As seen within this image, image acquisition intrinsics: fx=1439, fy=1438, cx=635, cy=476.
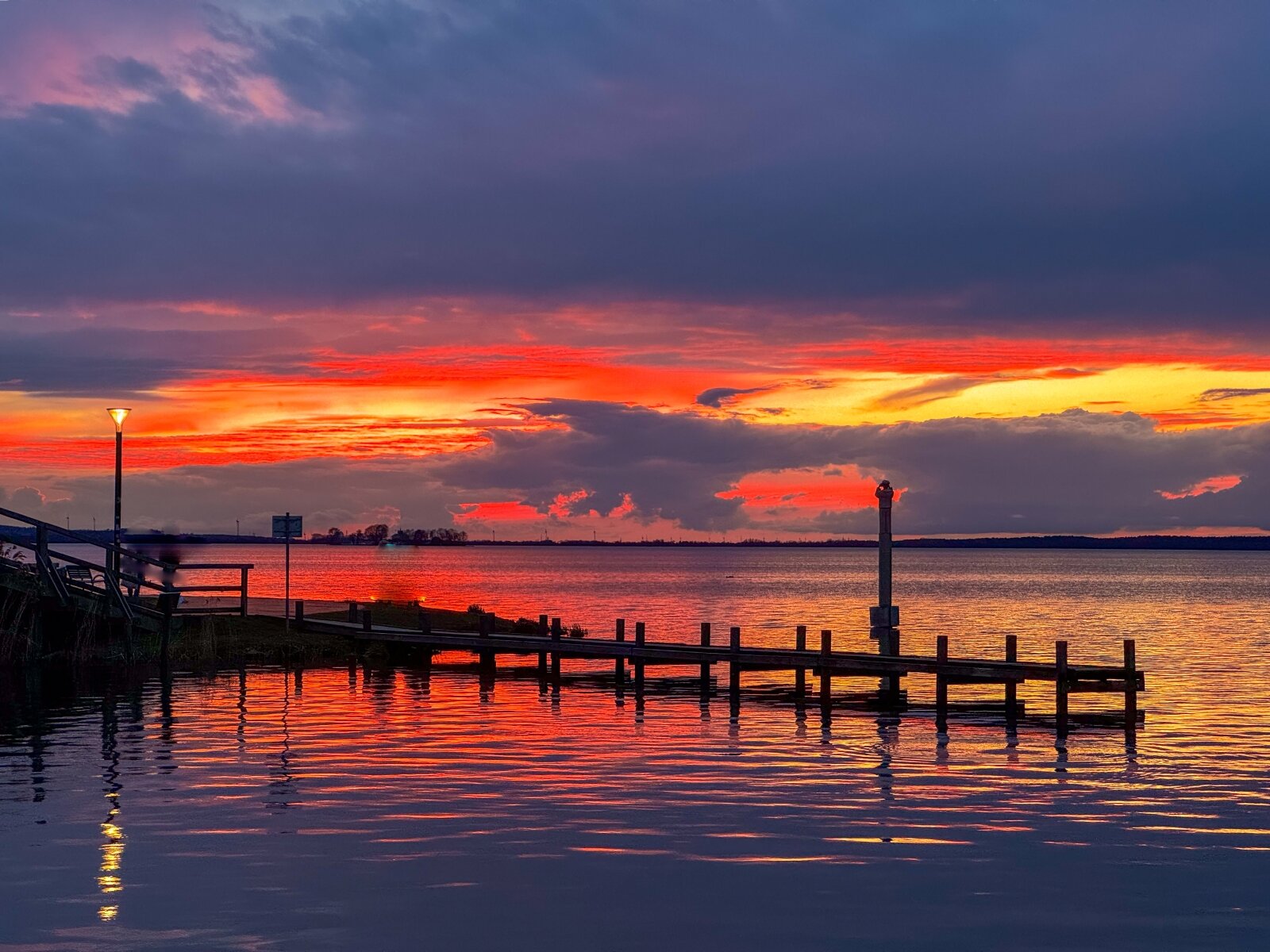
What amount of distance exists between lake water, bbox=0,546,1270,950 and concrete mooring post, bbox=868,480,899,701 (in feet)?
5.02

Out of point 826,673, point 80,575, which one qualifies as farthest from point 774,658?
point 80,575

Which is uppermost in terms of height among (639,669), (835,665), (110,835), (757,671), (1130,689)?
(835,665)

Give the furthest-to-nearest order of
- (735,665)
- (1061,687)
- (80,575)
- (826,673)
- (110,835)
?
(80,575) → (735,665) → (826,673) → (1061,687) → (110,835)

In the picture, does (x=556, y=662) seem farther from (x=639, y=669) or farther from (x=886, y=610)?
(x=886, y=610)

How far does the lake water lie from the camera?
13477 millimetres

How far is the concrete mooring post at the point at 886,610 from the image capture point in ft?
117

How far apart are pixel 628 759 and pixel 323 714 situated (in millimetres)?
9450

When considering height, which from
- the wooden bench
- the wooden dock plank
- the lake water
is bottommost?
the lake water

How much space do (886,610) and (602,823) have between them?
18.5 meters

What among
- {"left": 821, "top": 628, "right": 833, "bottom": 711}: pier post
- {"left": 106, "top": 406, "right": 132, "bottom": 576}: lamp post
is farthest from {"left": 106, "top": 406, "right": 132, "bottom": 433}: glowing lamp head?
{"left": 821, "top": 628, "right": 833, "bottom": 711}: pier post

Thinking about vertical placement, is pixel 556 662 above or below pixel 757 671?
above

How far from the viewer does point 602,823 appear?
1853cm

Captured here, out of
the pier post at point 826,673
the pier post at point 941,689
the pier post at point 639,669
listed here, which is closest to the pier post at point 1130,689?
the pier post at point 941,689

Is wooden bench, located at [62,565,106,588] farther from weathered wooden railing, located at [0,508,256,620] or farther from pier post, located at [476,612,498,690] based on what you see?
pier post, located at [476,612,498,690]
